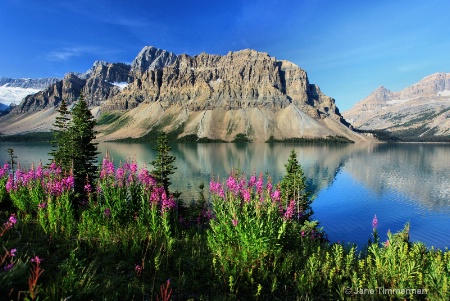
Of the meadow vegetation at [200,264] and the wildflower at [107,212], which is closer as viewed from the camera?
the meadow vegetation at [200,264]

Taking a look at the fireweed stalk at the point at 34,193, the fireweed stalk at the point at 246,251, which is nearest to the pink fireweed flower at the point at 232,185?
the fireweed stalk at the point at 246,251

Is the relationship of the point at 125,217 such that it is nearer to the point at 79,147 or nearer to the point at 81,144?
the point at 79,147

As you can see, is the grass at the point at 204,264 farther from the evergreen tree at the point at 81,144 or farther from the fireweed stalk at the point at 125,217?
the evergreen tree at the point at 81,144

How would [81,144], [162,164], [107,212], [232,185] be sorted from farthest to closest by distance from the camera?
[162,164]
[81,144]
[232,185]
[107,212]

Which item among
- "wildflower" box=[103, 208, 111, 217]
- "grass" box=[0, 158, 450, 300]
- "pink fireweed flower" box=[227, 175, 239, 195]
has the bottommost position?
"grass" box=[0, 158, 450, 300]

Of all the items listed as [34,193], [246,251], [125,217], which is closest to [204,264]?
[246,251]

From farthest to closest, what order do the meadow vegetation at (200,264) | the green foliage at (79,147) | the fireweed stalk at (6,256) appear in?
the green foliage at (79,147)
the meadow vegetation at (200,264)
the fireweed stalk at (6,256)

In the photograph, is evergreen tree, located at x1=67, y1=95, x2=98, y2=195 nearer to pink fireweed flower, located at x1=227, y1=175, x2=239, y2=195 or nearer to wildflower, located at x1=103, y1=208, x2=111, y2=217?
wildflower, located at x1=103, y1=208, x2=111, y2=217

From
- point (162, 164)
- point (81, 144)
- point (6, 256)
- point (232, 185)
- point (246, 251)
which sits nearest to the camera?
point (6, 256)

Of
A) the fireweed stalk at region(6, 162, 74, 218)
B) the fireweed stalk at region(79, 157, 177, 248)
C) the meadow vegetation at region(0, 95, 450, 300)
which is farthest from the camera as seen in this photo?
the fireweed stalk at region(6, 162, 74, 218)

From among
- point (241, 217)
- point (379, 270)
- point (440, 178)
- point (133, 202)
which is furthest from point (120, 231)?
point (440, 178)

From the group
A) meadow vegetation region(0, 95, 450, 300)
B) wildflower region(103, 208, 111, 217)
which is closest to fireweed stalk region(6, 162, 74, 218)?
meadow vegetation region(0, 95, 450, 300)

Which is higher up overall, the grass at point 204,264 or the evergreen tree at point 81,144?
the evergreen tree at point 81,144

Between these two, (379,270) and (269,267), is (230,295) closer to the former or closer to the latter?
Answer: (269,267)
